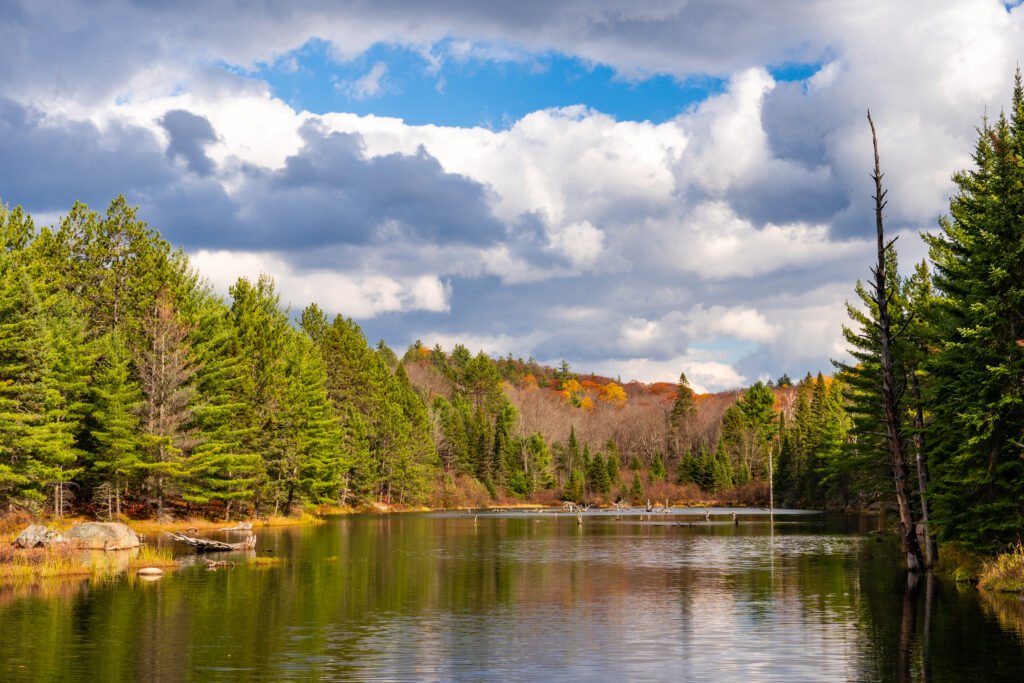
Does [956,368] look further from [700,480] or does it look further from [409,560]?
[700,480]

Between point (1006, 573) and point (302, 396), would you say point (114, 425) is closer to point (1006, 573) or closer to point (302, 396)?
point (302, 396)

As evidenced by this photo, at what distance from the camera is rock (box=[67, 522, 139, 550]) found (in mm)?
50312

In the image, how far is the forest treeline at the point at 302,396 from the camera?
120 feet

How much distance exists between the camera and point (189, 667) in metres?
22.0

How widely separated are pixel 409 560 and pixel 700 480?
133093 millimetres

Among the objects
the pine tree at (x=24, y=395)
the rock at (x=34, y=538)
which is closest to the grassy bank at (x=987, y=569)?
the rock at (x=34, y=538)

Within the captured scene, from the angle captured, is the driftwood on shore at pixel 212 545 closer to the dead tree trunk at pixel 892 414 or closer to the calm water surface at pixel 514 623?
the calm water surface at pixel 514 623

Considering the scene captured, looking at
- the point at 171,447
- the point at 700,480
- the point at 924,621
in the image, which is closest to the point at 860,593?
the point at 924,621

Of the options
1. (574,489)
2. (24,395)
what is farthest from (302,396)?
(574,489)

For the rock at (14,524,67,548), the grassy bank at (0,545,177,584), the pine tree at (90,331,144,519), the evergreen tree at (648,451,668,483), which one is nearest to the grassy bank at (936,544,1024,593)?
the grassy bank at (0,545,177,584)

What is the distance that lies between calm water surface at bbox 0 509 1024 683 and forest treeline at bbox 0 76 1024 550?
7.19 meters

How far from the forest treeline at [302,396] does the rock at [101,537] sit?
4238 millimetres

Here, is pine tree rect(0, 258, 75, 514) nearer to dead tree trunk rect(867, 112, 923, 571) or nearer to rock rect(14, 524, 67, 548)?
rock rect(14, 524, 67, 548)

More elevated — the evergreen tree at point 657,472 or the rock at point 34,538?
the rock at point 34,538
